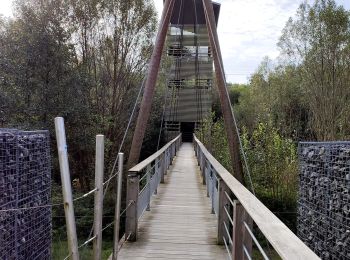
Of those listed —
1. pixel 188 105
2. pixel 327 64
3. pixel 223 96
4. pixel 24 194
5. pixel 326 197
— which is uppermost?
pixel 327 64

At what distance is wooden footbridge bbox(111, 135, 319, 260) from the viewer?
5.41 feet

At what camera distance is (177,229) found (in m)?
4.62

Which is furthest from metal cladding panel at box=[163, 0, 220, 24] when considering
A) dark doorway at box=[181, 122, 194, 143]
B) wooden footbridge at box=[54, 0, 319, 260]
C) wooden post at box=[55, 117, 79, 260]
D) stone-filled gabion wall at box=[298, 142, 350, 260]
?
dark doorway at box=[181, 122, 194, 143]

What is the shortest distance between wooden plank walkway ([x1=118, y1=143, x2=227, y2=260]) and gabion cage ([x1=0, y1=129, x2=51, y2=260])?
2.38 feet

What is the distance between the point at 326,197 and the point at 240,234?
275cm

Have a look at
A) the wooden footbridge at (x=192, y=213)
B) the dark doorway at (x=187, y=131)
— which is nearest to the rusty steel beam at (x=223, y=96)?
the wooden footbridge at (x=192, y=213)

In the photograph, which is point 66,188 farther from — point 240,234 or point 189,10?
point 189,10

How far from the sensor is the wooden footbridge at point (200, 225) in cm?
165

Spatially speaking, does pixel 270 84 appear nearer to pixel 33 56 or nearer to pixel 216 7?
pixel 216 7

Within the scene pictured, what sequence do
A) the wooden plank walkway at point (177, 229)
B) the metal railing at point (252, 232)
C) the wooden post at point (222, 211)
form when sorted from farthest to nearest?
the wooden post at point (222, 211), the wooden plank walkway at point (177, 229), the metal railing at point (252, 232)

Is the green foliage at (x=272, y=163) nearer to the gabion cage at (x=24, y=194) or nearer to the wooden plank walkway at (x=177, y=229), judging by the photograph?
the wooden plank walkway at (x=177, y=229)

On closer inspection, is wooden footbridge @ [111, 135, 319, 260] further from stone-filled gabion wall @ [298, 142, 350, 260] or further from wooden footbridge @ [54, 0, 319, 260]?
stone-filled gabion wall @ [298, 142, 350, 260]

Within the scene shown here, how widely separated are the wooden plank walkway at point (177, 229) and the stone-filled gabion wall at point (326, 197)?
4.26 ft

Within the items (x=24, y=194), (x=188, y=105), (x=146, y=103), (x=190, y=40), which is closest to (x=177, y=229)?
(x=24, y=194)
